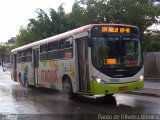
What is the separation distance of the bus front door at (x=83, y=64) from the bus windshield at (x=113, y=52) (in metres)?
0.68

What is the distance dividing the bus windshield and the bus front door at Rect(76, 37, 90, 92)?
0.68m

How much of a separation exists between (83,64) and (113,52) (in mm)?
1497

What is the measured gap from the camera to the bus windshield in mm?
14320

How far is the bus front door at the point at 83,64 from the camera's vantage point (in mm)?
14968

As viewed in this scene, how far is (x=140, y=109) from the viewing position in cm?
1287

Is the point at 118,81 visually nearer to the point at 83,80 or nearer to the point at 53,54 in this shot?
the point at 83,80

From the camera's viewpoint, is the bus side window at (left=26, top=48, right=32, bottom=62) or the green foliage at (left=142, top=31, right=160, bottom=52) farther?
the green foliage at (left=142, top=31, right=160, bottom=52)

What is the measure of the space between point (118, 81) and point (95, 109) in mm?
1669

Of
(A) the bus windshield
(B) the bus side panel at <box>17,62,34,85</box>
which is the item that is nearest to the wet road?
(A) the bus windshield

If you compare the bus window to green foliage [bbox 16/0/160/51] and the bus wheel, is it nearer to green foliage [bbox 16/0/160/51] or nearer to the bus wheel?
the bus wheel

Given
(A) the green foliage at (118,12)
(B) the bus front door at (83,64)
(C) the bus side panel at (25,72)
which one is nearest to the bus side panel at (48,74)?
(C) the bus side panel at (25,72)

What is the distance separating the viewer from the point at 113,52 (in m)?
14.4

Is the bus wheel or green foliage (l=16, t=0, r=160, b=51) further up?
green foliage (l=16, t=0, r=160, b=51)

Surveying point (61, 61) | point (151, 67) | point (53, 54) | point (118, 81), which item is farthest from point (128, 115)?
point (151, 67)
